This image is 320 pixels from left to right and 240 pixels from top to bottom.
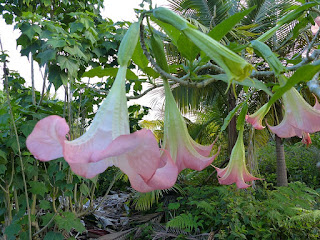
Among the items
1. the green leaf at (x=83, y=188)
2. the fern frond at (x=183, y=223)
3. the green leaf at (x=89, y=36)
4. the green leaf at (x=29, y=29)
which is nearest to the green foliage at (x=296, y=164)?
the fern frond at (x=183, y=223)

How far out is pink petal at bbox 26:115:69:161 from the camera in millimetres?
197

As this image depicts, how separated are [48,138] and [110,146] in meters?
0.05

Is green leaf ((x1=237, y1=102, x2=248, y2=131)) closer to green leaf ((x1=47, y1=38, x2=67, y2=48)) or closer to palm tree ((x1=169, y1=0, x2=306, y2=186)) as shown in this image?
green leaf ((x1=47, y1=38, x2=67, y2=48))

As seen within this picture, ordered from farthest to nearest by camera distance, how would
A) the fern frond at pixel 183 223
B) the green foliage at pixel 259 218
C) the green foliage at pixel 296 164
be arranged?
the green foliage at pixel 296 164 → the fern frond at pixel 183 223 → the green foliage at pixel 259 218

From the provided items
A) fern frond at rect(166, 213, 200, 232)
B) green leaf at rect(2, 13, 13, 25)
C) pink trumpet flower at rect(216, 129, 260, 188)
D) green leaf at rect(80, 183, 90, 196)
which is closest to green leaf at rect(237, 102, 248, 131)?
pink trumpet flower at rect(216, 129, 260, 188)

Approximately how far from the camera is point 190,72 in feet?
1.05

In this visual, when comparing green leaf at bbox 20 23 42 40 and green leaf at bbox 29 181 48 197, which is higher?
green leaf at bbox 20 23 42 40

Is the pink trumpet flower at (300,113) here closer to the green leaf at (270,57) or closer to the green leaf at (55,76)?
the green leaf at (270,57)

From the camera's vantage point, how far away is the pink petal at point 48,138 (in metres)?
0.20

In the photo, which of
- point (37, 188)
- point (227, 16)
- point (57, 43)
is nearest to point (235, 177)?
point (57, 43)

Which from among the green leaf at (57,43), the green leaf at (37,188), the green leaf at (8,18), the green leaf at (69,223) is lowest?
the green leaf at (69,223)

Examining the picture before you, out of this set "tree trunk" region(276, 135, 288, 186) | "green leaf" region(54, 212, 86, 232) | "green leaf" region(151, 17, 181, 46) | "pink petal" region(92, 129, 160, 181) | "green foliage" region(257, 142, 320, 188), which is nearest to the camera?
"pink petal" region(92, 129, 160, 181)

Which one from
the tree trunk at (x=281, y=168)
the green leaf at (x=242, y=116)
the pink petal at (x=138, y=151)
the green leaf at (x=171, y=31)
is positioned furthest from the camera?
the tree trunk at (x=281, y=168)

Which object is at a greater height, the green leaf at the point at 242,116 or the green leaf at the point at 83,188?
the green leaf at the point at 242,116
